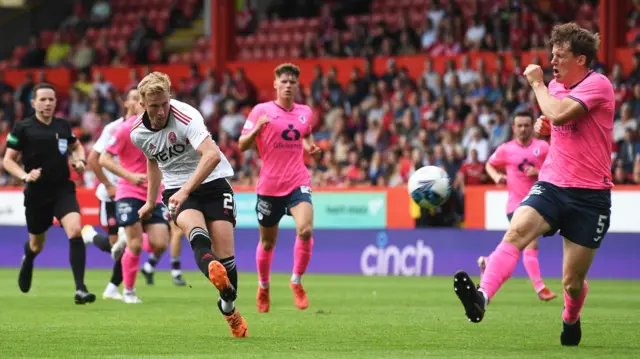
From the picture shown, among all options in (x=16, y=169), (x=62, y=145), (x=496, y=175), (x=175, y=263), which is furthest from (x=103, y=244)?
(x=496, y=175)

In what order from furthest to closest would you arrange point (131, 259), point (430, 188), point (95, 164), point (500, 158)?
point (500, 158) < point (95, 164) < point (131, 259) < point (430, 188)

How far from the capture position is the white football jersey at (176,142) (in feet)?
32.2

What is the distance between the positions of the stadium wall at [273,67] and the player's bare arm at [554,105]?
16.8m

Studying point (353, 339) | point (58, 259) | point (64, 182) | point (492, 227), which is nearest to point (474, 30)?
point (492, 227)

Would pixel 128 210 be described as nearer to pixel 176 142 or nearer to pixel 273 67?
pixel 176 142

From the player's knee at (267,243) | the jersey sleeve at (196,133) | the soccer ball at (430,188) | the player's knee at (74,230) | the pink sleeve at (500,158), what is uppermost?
the jersey sleeve at (196,133)

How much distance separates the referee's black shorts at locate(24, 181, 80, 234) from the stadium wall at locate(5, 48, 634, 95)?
13637 millimetres

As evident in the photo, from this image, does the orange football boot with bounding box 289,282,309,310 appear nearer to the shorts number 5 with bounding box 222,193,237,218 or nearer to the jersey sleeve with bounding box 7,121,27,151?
the shorts number 5 with bounding box 222,193,237,218

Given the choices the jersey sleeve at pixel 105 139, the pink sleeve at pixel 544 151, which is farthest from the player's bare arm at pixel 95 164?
the pink sleeve at pixel 544 151

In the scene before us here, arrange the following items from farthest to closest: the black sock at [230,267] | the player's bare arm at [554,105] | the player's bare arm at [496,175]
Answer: the player's bare arm at [496,175], the black sock at [230,267], the player's bare arm at [554,105]

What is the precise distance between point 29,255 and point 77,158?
154 centimetres

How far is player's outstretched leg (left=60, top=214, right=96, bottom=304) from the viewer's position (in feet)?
44.3

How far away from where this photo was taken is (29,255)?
1453cm

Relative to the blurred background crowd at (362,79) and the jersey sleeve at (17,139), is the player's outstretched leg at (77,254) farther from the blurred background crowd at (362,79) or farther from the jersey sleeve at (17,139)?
the blurred background crowd at (362,79)
